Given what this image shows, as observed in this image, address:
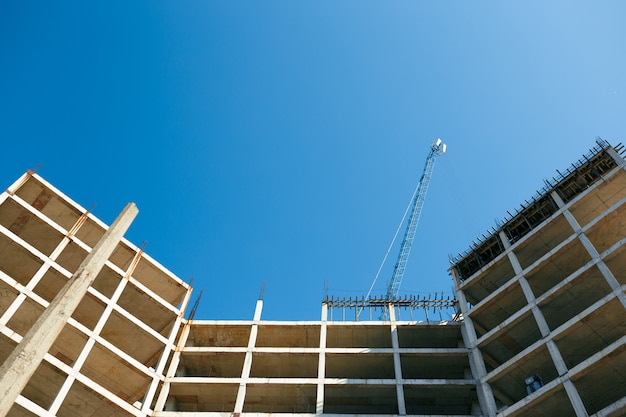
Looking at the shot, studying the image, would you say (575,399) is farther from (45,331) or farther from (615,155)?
(45,331)

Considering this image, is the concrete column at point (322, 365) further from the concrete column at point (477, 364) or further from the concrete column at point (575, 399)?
the concrete column at point (575, 399)

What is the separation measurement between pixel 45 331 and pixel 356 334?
Answer: 21272mm

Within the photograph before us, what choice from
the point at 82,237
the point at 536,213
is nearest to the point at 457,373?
the point at 536,213

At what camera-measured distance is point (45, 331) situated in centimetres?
1547

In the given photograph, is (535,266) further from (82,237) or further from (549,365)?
(82,237)

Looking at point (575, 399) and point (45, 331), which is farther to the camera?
point (575, 399)

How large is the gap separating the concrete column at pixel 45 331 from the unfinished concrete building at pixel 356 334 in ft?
31.7

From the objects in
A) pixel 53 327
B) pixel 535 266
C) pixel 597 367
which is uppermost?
pixel 535 266

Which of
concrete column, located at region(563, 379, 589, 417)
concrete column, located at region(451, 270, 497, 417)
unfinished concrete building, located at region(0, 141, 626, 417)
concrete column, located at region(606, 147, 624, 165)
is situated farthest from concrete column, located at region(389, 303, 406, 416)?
concrete column, located at region(606, 147, 624, 165)

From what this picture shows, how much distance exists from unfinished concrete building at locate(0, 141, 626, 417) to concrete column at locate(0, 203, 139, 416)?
966 cm

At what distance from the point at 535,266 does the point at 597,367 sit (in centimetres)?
679

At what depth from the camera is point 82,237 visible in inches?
1240

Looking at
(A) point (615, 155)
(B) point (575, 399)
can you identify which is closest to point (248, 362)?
(B) point (575, 399)

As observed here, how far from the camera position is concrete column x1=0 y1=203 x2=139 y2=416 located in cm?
1414
